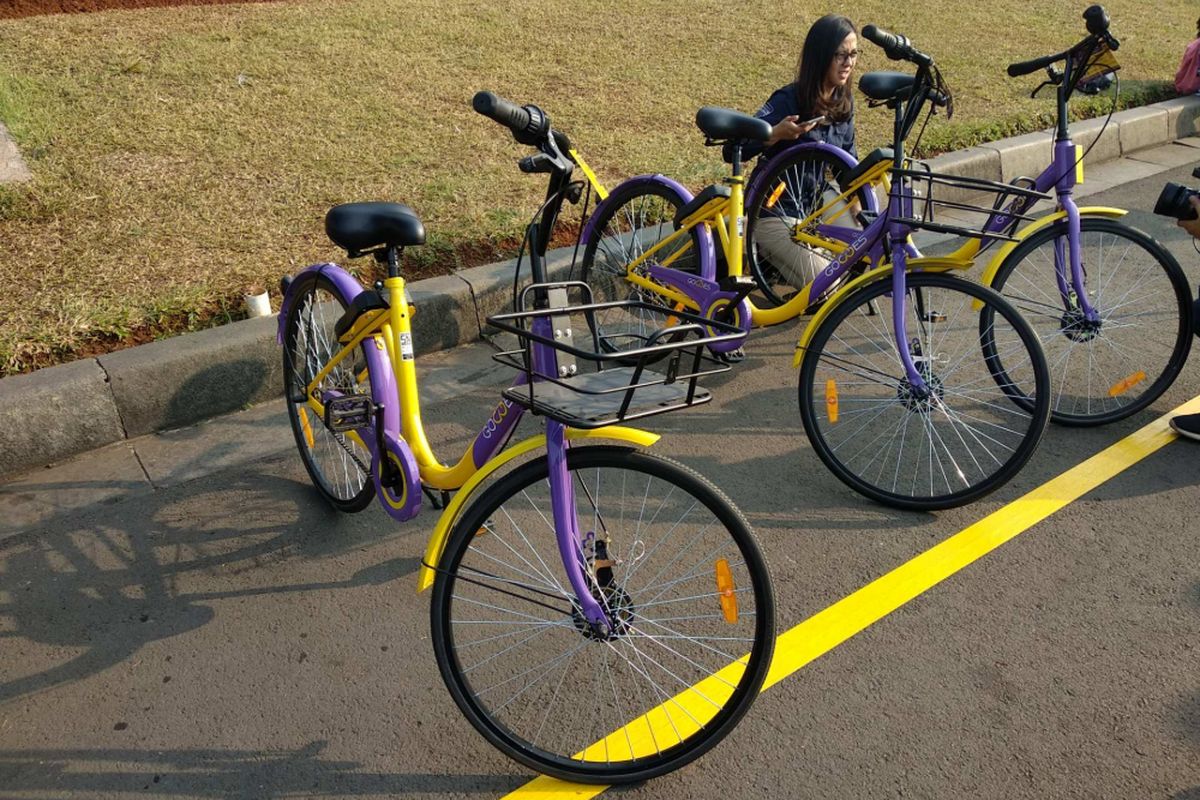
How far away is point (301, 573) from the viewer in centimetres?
319

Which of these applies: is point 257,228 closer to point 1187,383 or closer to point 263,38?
point 263,38

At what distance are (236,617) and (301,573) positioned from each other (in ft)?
0.86

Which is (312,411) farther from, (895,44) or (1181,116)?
(1181,116)

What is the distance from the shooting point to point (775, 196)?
16.5 ft

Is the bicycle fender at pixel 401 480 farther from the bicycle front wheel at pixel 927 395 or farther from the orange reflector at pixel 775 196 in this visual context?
the orange reflector at pixel 775 196

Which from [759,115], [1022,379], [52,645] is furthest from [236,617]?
[759,115]

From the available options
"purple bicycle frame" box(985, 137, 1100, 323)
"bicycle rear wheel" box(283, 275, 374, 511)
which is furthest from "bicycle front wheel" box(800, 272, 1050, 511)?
"bicycle rear wheel" box(283, 275, 374, 511)

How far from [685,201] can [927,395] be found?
5.09 ft

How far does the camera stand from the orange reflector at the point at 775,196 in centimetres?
502

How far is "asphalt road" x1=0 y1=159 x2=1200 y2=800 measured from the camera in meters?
2.43

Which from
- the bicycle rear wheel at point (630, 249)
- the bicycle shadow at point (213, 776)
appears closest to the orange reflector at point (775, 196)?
the bicycle rear wheel at point (630, 249)

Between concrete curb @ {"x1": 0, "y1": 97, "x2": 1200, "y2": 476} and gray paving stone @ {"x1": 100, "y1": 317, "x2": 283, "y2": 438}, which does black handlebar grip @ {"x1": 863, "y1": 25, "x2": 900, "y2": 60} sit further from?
gray paving stone @ {"x1": 100, "y1": 317, "x2": 283, "y2": 438}

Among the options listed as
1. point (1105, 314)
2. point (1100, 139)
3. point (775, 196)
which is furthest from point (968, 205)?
point (1100, 139)

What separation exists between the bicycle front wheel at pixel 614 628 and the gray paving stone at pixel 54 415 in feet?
5.66
